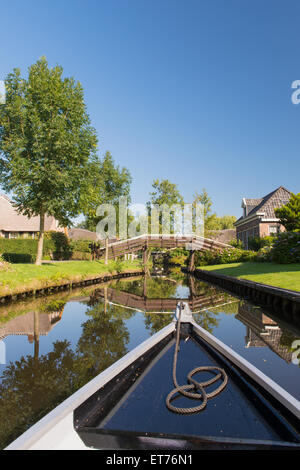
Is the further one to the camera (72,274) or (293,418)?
(72,274)

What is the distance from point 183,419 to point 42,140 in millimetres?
14538

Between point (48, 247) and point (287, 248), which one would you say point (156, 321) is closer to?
point (287, 248)

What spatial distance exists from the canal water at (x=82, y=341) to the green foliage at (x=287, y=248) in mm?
6196

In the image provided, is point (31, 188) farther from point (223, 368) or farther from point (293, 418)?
point (293, 418)

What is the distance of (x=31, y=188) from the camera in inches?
570

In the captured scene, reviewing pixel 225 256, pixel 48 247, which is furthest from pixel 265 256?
pixel 48 247

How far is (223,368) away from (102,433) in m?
1.95

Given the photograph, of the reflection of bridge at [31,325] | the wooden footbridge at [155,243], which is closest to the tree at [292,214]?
the wooden footbridge at [155,243]

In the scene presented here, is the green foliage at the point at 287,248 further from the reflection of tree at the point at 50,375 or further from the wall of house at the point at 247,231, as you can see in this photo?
the reflection of tree at the point at 50,375

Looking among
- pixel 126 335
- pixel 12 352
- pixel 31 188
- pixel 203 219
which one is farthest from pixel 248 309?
pixel 203 219

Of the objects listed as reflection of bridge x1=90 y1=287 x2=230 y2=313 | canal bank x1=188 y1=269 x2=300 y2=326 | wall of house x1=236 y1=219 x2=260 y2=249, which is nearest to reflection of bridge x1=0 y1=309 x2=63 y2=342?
reflection of bridge x1=90 y1=287 x2=230 y2=313
